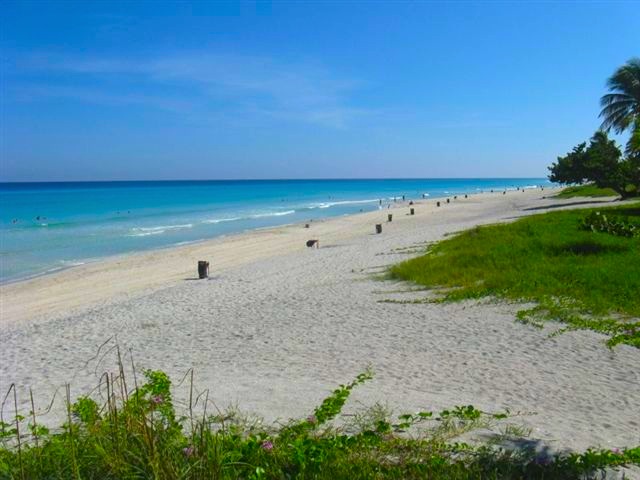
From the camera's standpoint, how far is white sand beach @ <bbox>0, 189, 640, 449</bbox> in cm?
620

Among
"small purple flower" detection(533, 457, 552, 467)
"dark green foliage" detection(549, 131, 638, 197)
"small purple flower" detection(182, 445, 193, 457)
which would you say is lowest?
"small purple flower" detection(533, 457, 552, 467)

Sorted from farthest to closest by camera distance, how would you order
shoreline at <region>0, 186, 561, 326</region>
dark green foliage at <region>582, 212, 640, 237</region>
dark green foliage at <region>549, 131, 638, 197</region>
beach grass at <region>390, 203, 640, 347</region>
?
dark green foliage at <region>549, 131, 638, 197</region>, dark green foliage at <region>582, 212, 640, 237</region>, shoreline at <region>0, 186, 561, 326</region>, beach grass at <region>390, 203, 640, 347</region>

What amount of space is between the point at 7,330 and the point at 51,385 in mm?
5931

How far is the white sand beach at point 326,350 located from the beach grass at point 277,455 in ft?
2.07

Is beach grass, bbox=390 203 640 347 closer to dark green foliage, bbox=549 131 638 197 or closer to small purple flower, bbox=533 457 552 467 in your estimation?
small purple flower, bbox=533 457 552 467

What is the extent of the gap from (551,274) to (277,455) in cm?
945

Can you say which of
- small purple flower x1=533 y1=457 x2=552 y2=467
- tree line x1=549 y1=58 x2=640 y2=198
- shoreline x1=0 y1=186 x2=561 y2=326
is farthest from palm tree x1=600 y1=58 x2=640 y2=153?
small purple flower x1=533 y1=457 x2=552 y2=467

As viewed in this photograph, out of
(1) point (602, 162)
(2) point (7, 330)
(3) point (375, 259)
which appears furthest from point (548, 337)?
(1) point (602, 162)

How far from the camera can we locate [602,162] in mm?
33344

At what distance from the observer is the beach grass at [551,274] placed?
957 cm

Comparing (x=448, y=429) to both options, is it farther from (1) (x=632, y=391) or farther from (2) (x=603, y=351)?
(2) (x=603, y=351)

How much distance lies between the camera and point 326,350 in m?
8.75

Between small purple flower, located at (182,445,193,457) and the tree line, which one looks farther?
the tree line

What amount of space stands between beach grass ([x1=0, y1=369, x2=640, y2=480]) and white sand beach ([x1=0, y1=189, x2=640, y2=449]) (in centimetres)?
63
